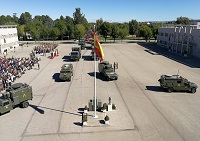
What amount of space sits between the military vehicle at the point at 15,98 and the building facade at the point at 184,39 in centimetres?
4155

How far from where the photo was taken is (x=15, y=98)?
66.4 ft

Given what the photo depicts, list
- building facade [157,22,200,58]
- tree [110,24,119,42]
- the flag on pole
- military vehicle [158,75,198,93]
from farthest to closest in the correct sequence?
tree [110,24,119,42]
building facade [157,22,200,58]
military vehicle [158,75,198,93]
the flag on pole

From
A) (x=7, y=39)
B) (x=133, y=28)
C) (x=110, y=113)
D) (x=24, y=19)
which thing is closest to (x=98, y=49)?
(x=110, y=113)

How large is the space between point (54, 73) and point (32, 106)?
1363 cm

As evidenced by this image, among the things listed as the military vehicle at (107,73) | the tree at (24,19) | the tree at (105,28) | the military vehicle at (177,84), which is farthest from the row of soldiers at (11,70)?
the tree at (24,19)

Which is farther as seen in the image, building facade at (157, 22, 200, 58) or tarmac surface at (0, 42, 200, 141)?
building facade at (157, 22, 200, 58)

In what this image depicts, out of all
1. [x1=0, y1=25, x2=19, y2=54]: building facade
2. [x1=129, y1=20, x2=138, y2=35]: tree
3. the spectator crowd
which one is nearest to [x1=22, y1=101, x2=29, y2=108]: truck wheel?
the spectator crowd

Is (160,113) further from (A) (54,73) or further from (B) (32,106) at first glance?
(A) (54,73)

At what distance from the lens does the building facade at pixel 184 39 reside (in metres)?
51.0

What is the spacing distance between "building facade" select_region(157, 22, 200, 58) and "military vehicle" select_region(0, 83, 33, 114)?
41.5 meters

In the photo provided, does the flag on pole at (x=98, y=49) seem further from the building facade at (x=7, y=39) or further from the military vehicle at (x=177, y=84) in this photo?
the building facade at (x=7, y=39)

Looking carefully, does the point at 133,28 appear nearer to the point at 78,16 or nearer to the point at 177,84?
the point at 78,16

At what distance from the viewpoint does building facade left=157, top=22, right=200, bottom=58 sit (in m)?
51.0

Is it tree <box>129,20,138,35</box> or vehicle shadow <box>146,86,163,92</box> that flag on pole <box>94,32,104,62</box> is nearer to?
vehicle shadow <box>146,86,163,92</box>
